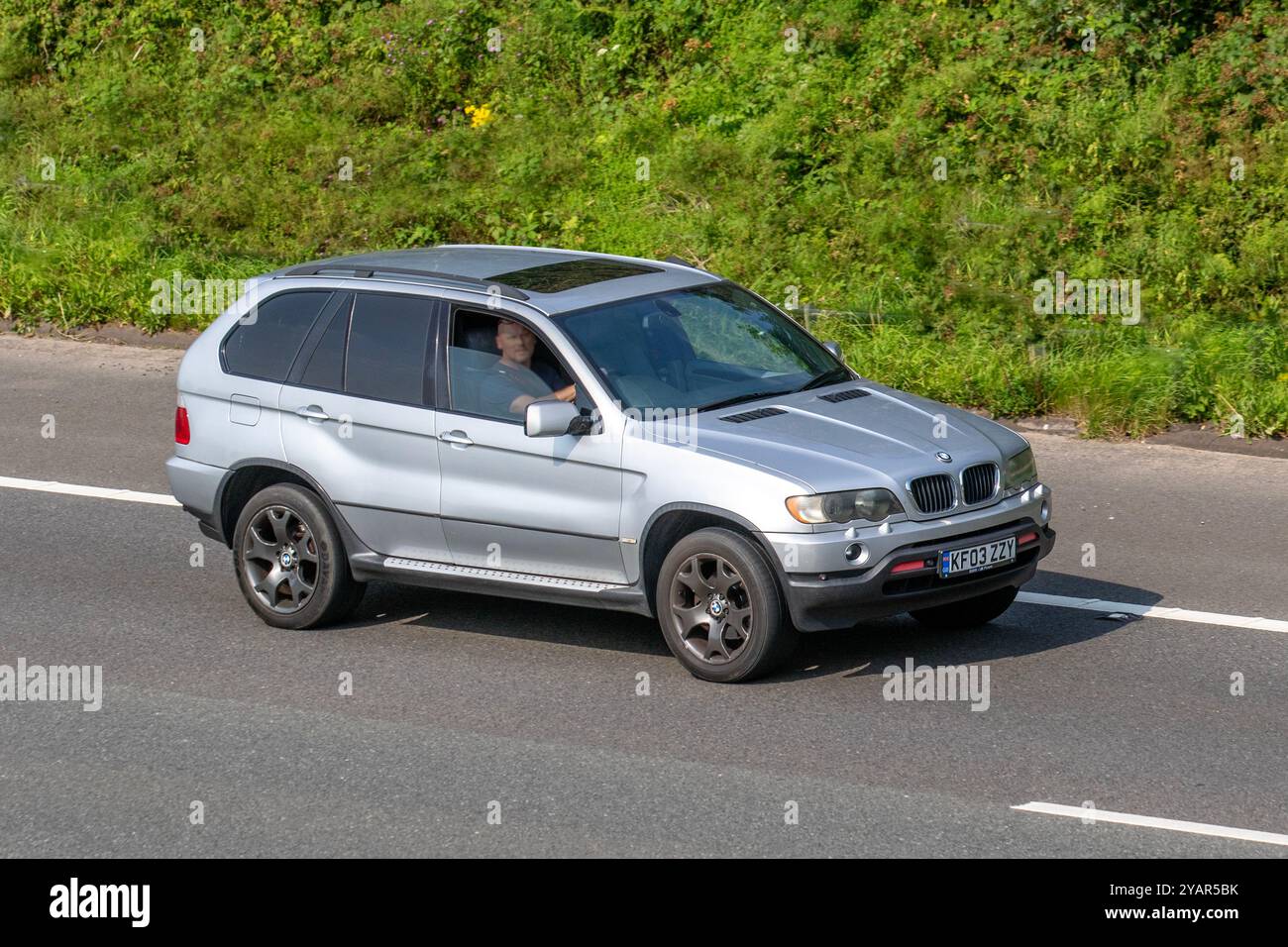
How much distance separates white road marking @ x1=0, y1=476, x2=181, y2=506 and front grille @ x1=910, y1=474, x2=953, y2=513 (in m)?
5.79

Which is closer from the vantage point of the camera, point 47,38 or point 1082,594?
point 1082,594

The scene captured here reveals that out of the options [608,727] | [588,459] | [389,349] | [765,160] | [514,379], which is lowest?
[608,727]

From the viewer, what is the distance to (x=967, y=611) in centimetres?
896

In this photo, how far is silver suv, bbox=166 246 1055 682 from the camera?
25.9 feet

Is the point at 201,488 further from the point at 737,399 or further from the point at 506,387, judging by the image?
the point at 737,399

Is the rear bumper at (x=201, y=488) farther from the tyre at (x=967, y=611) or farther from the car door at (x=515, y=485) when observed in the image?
the tyre at (x=967, y=611)

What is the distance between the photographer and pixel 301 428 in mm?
9195

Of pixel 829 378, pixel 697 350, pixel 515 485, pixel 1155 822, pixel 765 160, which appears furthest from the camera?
pixel 765 160

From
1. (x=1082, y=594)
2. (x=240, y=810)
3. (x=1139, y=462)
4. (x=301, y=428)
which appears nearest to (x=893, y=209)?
(x=1139, y=462)

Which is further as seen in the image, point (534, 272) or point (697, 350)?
point (534, 272)

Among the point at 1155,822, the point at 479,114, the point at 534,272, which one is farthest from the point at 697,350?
the point at 479,114

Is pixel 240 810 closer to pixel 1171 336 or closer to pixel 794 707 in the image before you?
pixel 794 707

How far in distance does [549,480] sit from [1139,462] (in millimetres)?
5552

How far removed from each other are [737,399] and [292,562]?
2479 millimetres
